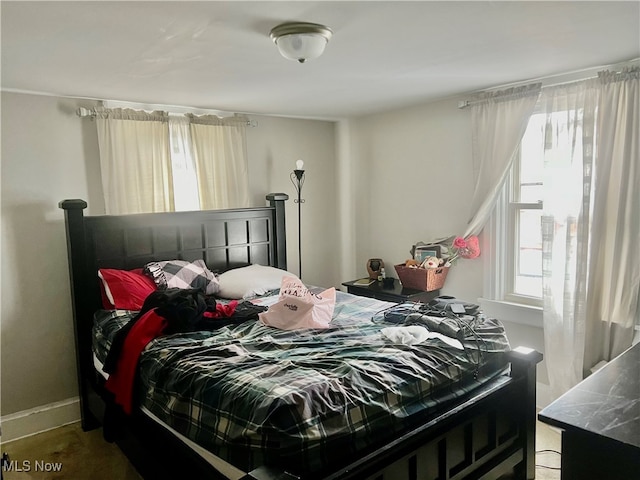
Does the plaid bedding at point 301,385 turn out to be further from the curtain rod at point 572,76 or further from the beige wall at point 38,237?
the curtain rod at point 572,76

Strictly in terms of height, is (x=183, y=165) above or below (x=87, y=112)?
below

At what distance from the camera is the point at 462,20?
1.92m

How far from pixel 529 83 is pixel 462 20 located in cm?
146

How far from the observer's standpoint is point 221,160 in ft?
12.5

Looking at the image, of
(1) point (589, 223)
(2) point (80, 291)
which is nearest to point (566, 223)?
(1) point (589, 223)

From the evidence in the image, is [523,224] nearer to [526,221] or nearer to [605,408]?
[526,221]

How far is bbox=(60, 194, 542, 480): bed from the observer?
1560 millimetres

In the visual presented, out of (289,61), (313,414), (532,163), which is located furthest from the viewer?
(532,163)

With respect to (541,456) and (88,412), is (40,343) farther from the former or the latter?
(541,456)

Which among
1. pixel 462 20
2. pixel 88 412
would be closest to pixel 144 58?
pixel 462 20

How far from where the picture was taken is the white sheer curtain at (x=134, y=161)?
10.6ft

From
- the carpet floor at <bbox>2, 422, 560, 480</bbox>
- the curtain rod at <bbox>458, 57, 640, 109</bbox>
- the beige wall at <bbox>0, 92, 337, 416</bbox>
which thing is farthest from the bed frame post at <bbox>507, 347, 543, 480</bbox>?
A: the beige wall at <bbox>0, 92, 337, 416</bbox>

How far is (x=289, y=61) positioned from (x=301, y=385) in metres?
1.66

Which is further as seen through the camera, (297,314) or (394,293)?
(394,293)
